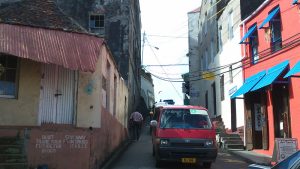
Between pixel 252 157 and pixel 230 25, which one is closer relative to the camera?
pixel 252 157

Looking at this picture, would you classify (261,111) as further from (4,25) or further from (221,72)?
(4,25)

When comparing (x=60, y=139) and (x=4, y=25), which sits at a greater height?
(x=4, y=25)

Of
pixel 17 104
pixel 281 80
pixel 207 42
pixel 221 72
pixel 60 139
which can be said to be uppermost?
pixel 207 42

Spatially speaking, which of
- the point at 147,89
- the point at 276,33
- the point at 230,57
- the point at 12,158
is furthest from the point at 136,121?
the point at 147,89

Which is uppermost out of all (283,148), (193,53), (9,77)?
(193,53)

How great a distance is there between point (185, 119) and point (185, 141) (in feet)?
3.76

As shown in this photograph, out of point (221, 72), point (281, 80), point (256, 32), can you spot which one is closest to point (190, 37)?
point (221, 72)

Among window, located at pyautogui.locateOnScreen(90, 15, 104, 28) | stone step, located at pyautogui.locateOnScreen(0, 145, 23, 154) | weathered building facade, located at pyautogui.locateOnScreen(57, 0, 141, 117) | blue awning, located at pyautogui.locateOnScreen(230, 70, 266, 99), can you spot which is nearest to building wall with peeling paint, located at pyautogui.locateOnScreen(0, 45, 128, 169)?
stone step, located at pyautogui.locateOnScreen(0, 145, 23, 154)

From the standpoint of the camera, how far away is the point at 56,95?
42.3 feet

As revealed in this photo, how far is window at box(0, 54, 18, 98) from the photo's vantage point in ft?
40.4

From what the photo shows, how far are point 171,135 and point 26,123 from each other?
452cm

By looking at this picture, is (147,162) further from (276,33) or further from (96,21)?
(96,21)

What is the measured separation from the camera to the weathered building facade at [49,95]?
1171cm

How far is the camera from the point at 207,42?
119 ft
